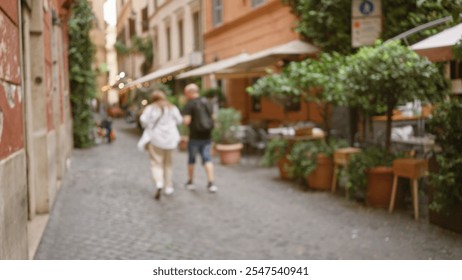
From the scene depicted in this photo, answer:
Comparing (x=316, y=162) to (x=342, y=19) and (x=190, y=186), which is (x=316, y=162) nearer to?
(x=190, y=186)

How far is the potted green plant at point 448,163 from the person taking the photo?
5770 mm

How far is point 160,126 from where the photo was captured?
8.42 meters

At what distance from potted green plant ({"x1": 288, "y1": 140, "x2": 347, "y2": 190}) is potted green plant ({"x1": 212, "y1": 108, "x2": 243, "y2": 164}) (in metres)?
3.29

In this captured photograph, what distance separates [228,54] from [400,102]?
25.4ft

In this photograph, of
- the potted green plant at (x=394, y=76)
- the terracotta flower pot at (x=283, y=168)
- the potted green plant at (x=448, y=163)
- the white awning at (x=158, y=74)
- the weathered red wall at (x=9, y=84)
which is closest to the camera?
the weathered red wall at (x=9, y=84)

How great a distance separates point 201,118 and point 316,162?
1.64 meters

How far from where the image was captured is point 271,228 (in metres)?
6.52

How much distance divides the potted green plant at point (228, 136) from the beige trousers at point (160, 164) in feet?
11.5

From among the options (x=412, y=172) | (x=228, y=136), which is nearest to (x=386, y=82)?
(x=412, y=172)

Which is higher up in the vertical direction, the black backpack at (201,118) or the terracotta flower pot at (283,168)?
the black backpack at (201,118)

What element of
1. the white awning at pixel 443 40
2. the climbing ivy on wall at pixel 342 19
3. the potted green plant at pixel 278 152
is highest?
the climbing ivy on wall at pixel 342 19

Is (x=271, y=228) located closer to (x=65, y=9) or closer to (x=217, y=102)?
(x=65, y=9)

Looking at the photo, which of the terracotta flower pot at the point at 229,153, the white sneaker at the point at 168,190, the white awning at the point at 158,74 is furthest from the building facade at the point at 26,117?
the terracotta flower pot at the point at 229,153

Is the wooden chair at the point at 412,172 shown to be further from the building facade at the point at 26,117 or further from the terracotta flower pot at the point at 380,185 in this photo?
the building facade at the point at 26,117
